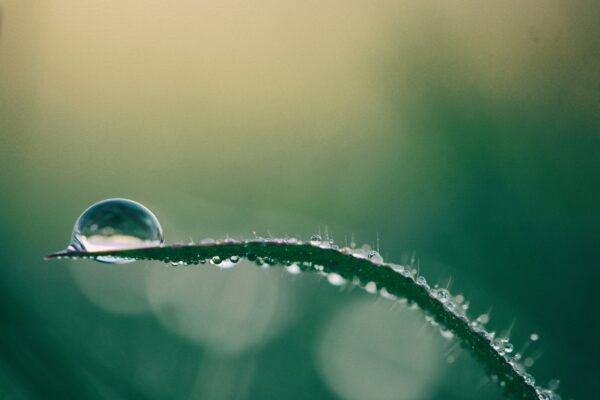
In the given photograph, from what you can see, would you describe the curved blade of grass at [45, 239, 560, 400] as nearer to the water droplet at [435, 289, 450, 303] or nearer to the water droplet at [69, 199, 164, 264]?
the water droplet at [435, 289, 450, 303]

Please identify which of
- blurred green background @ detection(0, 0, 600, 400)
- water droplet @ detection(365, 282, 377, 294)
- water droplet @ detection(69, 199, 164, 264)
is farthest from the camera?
blurred green background @ detection(0, 0, 600, 400)

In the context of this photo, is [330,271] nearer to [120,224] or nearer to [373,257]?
[373,257]

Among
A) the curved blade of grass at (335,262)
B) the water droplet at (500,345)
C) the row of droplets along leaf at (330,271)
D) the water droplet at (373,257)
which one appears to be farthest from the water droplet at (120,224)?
the water droplet at (500,345)

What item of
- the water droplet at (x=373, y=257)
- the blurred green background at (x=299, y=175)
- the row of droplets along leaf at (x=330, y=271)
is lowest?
the row of droplets along leaf at (x=330, y=271)

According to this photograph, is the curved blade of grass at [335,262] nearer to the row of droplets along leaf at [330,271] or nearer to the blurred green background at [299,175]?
the row of droplets along leaf at [330,271]

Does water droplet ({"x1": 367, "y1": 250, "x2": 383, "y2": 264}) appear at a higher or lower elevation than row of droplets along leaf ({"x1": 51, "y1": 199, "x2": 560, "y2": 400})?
higher

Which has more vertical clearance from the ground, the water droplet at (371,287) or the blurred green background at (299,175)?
the blurred green background at (299,175)

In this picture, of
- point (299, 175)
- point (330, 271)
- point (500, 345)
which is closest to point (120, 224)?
point (330, 271)

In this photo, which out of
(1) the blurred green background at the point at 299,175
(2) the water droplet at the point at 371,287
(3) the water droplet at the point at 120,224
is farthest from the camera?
(1) the blurred green background at the point at 299,175

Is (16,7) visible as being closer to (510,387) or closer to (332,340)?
(332,340)

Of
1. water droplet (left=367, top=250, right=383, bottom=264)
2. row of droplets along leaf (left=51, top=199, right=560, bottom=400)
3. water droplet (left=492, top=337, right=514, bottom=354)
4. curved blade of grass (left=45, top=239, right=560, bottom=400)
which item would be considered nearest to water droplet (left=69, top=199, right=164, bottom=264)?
row of droplets along leaf (left=51, top=199, right=560, bottom=400)

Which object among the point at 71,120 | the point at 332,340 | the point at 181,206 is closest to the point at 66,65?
the point at 71,120
